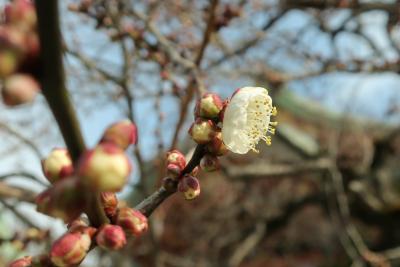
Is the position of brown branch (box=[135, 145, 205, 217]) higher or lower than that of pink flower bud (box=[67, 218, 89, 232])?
lower

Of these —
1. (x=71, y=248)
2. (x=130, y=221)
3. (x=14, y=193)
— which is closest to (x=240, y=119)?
(x=130, y=221)

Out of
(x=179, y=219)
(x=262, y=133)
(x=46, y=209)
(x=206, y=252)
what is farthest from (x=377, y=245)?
(x=46, y=209)

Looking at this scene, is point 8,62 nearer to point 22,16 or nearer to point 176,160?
point 22,16

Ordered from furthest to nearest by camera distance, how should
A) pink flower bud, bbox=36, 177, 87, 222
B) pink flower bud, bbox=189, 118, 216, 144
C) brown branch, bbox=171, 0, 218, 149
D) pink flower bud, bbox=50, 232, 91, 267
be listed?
brown branch, bbox=171, 0, 218, 149 → pink flower bud, bbox=189, 118, 216, 144 → pink flower bud, bbox=50, 232, 91, 267 → pink flower bud, bbox=36, 177, 87, 222

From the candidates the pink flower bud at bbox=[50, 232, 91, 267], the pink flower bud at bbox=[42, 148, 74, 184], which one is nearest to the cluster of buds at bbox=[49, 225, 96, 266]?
the pink flower bud at bbox=[50, 232, 91, 267]

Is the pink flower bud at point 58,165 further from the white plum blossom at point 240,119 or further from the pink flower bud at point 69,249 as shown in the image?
the white plum blossom at point 240,119

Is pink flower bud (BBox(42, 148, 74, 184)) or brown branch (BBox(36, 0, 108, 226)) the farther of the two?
pink flower bud (BBox(42, 148, 74, 184))

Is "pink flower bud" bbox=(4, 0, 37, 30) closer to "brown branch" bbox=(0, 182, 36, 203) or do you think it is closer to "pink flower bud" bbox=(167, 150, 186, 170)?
"pink flower bud" bbox=(167, 150, 186, 170)
